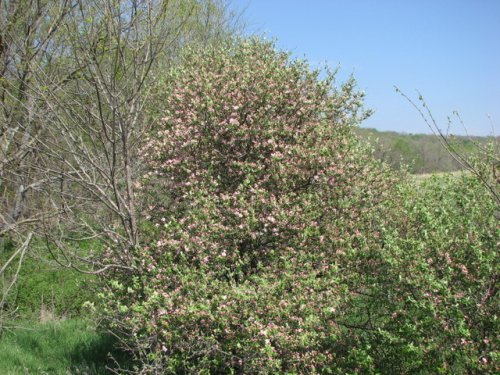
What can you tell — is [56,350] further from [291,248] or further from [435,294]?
[435,294]

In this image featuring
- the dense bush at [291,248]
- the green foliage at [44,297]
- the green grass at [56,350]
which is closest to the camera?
the dense bush at [291,248]

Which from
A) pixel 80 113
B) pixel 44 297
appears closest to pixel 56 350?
pixel 44 297

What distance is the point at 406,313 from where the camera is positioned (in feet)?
19.9

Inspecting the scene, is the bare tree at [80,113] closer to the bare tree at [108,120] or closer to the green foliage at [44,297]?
the bare tree at [108,120]

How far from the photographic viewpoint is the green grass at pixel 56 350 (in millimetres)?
8086

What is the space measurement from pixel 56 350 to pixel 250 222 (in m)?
4.64

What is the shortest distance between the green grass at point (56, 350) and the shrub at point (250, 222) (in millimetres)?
1746

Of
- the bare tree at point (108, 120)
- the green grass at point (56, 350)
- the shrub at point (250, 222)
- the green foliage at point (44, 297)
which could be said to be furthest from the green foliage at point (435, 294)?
the green foliage at point (44, 297)

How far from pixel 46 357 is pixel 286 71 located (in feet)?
20.2

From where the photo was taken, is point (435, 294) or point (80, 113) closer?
point (435, 294)

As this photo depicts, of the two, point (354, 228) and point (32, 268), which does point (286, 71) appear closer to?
point (354, 228)

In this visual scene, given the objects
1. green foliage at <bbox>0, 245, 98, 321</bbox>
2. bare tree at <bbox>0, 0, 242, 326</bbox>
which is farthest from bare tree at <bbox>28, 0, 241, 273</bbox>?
green foliage at <bbox>0, 245, 98, 321</bbox>

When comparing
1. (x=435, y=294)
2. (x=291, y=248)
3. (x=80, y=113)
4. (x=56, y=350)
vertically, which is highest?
(x=80, y=113)

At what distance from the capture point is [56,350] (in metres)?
8.89
